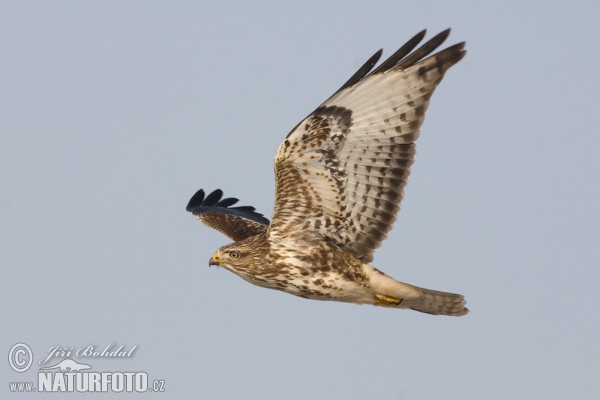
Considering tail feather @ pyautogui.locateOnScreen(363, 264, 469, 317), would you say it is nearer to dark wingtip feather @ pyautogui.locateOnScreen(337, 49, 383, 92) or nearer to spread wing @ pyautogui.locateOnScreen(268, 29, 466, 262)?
spread wing @ pyautogui.locateOnScreen(268, 29, 466, 262)

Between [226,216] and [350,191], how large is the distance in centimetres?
423

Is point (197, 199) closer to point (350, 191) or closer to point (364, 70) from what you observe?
point (350, 191)

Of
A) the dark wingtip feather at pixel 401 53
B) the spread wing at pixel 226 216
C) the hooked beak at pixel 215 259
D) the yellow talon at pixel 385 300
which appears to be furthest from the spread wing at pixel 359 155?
the spread wing at pixel 226 216

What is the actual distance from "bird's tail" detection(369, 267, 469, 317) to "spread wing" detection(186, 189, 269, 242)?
2906mm

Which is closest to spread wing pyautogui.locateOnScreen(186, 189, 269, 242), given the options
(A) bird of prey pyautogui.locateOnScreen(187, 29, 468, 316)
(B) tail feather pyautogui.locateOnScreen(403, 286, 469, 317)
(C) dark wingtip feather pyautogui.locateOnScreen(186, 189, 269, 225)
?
(C) dark wingtip feather pyautogui.locateOnScreen(186, 189, 269, 225)

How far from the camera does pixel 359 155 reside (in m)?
12.3

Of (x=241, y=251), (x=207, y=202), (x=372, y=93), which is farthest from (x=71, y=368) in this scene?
(x=372, y=93)

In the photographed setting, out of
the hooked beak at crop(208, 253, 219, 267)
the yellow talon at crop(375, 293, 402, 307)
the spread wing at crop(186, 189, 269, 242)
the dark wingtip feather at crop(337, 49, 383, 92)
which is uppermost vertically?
the dark wingtip feather at crop(337, 49, 383, 92)

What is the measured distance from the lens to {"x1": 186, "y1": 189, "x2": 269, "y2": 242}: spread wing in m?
15.7

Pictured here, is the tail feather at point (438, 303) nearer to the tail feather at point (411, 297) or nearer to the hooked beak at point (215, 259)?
the tail feather at point (411, 297)

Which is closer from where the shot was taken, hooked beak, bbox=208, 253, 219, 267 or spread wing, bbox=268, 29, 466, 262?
spread wing, bbox=268, 29, 466, 262

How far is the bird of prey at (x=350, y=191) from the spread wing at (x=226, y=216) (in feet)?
8.59

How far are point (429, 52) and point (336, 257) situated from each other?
2675mm

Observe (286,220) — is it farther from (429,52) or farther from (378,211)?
(429,52)
